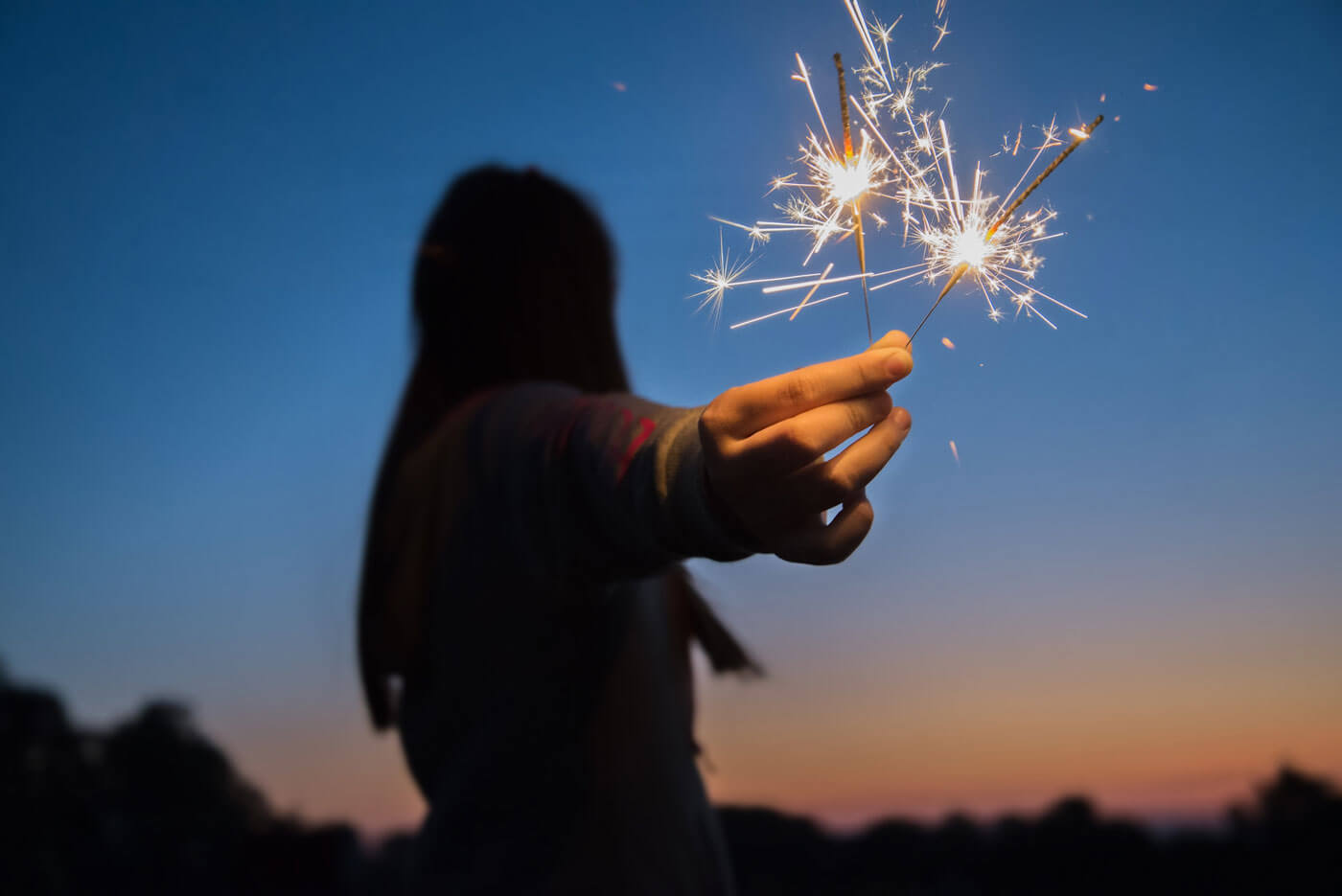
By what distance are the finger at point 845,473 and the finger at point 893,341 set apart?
36 mm

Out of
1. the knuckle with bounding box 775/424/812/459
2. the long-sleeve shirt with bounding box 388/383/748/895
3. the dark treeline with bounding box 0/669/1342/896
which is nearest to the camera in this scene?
the knuckle with bounding box 775/424/812/459

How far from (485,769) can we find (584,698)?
0.36ft

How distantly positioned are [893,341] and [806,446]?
7 centimetres

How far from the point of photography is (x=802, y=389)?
0.26 metres

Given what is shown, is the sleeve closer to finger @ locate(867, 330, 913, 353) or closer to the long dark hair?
finger @ locate(867, 330, 913, 353)

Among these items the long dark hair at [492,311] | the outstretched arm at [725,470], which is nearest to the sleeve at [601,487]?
the outstretched arm at [725,470]

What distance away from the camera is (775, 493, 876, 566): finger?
0.28m

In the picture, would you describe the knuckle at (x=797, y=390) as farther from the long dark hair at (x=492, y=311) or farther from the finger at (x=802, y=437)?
the long dark hair at (x=492, y=311)

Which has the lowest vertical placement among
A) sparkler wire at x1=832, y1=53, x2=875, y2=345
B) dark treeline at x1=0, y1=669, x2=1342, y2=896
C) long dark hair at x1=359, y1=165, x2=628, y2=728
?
dark treeline at x1=0, y1=669, x2=1342, y2=896

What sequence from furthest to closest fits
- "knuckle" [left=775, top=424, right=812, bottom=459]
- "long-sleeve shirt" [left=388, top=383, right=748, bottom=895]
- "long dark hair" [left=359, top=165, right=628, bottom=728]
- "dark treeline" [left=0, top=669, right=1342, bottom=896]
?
1. "dark treeline" [left=0, top=669, right=1342, bottom=896]
2. "long dark hair" [left=359, top=165, right=628, bottom=728]
3. "long-sleeve shirt" [left=388, top=383, right=748, bottom=895]
4. "knuckle" [left=775, top=424, right=812, bottom=459]

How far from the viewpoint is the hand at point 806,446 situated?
0.26 metres

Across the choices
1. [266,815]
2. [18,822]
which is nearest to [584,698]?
[266,815]

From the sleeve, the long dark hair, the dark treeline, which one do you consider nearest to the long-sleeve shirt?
the sleeve

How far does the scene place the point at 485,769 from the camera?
564mm
